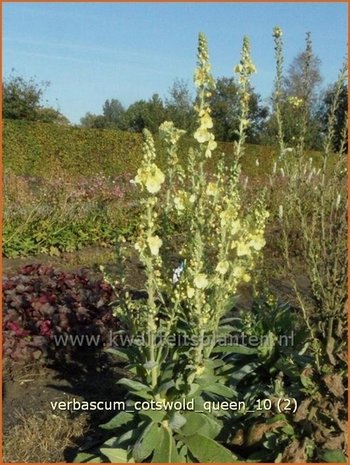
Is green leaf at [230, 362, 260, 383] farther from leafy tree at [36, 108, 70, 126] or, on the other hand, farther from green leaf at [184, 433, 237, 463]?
leafy tree at [36, 108, 70, 126]

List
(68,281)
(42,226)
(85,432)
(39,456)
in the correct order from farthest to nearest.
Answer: (42,226)
(68,281)
(85,432)
(39,456)

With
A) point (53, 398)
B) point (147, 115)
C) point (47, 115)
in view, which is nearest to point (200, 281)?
point (53, 398)

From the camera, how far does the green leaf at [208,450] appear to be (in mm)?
2713

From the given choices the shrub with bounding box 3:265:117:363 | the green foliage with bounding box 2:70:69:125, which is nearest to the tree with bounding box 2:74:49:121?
the green foliage with bounding box 2:70:69:125

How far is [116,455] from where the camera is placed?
2.80 metres

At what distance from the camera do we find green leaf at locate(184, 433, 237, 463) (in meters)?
2.71

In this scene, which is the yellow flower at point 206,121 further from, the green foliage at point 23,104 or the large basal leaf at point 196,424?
the green foliage at point 23,104

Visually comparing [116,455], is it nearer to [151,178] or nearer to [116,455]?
[116,455]

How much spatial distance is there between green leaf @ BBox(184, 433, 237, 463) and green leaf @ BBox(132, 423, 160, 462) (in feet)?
0.52

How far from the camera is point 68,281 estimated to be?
4.50 m

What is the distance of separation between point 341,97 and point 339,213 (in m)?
0.59

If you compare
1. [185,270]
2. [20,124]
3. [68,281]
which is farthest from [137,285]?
[20,124]

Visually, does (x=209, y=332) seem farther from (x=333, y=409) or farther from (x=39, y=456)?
(x=39, y=456)

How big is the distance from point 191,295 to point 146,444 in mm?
621
